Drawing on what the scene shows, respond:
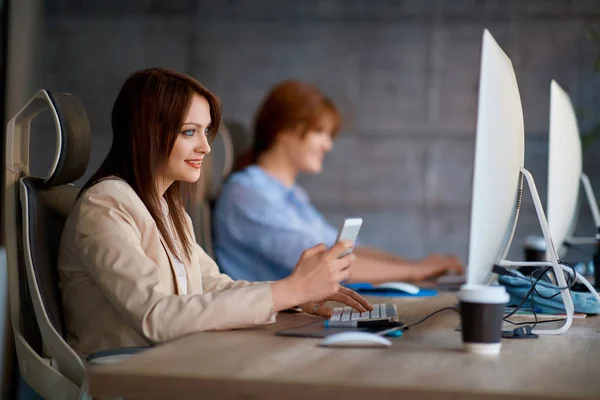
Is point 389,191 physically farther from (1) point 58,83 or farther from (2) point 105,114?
Result: (1) point 58,83

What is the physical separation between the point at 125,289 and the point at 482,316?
60 centimetres

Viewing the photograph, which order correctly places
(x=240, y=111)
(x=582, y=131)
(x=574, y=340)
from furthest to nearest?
(x=240, y=111)
(x=582, y=131)
(x=574, y=340)

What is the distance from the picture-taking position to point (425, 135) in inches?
183

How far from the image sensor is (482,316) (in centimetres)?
121

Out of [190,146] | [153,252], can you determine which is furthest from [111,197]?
[190,146]

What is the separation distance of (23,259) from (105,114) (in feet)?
11.1

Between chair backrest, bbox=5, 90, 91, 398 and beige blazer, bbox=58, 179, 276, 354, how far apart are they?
5 cm

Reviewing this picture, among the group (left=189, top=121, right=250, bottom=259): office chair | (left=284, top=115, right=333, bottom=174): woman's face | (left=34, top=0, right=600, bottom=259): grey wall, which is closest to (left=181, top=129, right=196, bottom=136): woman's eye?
(left=189, top=121, right=250, bottom=259): office chair

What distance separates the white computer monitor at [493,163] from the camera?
1.21 meters

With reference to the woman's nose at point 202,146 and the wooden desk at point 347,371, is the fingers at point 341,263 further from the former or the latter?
the woman's nose at point 202,146

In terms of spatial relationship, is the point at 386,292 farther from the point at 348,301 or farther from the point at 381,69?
the point at 381,69

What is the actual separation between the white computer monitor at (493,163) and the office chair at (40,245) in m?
0.72

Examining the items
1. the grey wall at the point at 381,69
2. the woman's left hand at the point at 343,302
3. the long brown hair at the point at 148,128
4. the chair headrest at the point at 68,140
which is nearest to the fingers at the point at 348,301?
the woman's left hand at the point at 343,302

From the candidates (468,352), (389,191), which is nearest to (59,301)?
(468,352)
